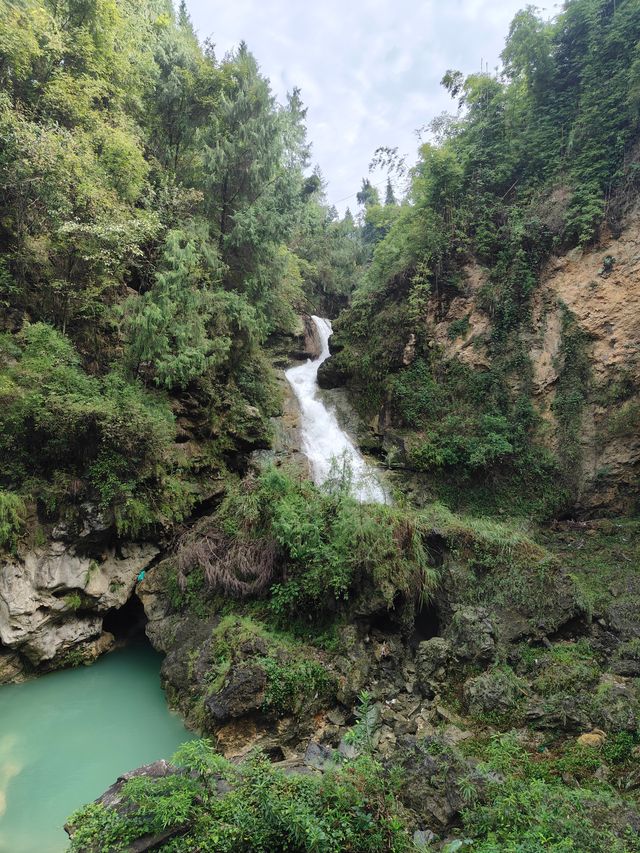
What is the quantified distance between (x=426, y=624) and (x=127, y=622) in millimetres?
7097

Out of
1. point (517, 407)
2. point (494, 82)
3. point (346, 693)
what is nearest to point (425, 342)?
point (517, 407)

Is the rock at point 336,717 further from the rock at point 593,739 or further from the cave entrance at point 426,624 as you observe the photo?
the rock at point 593,739

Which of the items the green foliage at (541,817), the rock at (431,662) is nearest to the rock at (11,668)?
the rock at (431,662)

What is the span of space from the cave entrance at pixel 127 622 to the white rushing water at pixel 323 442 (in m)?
5.78

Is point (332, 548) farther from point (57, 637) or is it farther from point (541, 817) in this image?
point (57, 637)

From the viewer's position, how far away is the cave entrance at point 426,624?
880 centimetres

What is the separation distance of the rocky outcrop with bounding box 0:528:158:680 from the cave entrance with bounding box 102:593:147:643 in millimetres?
743

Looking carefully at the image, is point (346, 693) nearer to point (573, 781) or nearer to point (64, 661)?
point (573, 781)

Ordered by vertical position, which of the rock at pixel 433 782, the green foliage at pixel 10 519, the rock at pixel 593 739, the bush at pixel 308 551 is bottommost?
the rock at pixel 593 739

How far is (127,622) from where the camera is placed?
10562 mm

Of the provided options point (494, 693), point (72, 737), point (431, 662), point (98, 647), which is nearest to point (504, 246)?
point (431, 662)

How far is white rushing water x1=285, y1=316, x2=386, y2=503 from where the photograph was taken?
12.9 meters

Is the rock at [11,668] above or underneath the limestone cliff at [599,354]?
underneath

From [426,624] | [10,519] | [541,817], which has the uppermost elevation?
[10,519]
